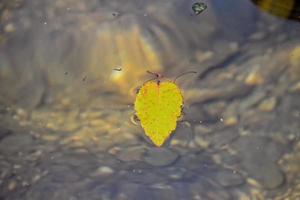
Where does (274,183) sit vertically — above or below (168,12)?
below

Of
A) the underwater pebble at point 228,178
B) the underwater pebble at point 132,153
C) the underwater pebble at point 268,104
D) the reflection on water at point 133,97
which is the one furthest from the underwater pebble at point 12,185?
the underwater pebble at point 268,104

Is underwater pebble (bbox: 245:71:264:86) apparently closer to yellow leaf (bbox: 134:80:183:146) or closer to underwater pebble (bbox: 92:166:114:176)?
yellow leaf (bbox: 134:80:183:146)

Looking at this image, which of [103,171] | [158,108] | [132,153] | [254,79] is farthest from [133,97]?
[254,79]

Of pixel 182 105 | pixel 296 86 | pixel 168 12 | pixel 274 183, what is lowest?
pixel 274 183

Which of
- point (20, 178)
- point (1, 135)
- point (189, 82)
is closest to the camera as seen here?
point (20, 178)

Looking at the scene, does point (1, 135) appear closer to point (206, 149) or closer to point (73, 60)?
point (73, 60)

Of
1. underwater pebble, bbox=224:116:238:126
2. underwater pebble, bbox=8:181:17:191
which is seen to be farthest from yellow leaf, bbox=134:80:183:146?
underwater pebble, bbox=8:181:17:191

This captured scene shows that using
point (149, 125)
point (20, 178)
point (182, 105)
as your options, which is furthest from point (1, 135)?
point (182, 105)
